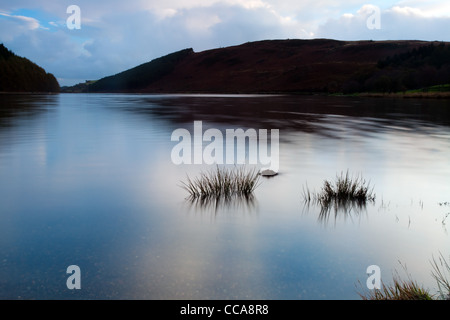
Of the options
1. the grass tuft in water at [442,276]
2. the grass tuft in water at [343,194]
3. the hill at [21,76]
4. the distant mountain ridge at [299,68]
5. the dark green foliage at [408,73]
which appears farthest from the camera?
the hill at [21,76]

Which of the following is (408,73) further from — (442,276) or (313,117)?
(442,276)

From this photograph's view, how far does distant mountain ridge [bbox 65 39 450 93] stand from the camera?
107 m

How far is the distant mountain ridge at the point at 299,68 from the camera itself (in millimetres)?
106625

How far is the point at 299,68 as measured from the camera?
15175 cm

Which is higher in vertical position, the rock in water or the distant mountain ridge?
the distant mountain ridge

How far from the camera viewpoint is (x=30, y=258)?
19.1ft

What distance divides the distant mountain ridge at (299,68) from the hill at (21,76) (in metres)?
41.6

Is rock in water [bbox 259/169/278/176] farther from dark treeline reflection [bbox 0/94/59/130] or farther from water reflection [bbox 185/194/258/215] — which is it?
dark treeline reflection [bbox 0/94/59/130]

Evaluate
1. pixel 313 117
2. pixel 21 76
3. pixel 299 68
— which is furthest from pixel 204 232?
pixel 21 76

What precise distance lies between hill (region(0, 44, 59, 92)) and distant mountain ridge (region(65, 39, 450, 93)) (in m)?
41.6

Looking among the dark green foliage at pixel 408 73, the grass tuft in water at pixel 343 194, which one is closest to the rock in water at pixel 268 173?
the grass tuft in water at pixel 343 194

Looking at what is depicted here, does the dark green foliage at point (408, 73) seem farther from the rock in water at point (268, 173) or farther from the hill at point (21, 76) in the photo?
the hill at point (21, 76)

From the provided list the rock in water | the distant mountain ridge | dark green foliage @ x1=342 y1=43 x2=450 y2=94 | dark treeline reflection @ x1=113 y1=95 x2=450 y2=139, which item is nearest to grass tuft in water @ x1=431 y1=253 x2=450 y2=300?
the rock in water
